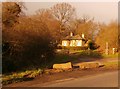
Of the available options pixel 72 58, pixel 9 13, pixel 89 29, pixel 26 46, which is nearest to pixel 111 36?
pixel 72 58

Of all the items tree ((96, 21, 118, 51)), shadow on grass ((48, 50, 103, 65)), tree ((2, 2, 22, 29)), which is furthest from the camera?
tree ((96, 21, 118, 51))

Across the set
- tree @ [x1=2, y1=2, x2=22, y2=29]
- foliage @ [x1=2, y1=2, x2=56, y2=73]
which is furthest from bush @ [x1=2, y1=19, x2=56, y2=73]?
tree @ [x1=2, y1=2, x2=22, y2=29]

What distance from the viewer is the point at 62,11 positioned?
75938mm

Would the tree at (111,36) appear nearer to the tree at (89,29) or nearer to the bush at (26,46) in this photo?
the bush at (26,46)

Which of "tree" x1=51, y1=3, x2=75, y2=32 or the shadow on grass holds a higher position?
"tree" x1=51, y1=3, x2=75, y2=32

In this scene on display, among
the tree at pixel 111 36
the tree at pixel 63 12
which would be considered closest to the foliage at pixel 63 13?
the tree at pixel 63 12

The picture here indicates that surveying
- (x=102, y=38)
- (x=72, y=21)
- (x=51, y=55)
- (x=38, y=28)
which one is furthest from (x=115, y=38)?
(x=72, y=21)

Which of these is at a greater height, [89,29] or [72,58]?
[89,29]

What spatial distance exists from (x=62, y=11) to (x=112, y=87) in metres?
62.8

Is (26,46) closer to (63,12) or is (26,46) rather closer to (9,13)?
(9,13)

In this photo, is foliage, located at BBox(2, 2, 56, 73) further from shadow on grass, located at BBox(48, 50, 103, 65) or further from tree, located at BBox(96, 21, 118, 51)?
tree, located at BBox(96, 21, 118, 51)

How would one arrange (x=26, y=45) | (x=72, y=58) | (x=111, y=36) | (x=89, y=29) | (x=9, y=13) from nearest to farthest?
(x=26, y=45)
(x=9, y=13)
(x=72, y=58)
(x=111, y=36)
(x=89, y=29)

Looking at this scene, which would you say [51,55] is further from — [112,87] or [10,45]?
[112,87]

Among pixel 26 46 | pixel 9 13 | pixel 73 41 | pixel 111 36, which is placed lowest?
pixel 26 46
